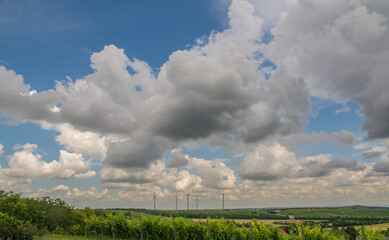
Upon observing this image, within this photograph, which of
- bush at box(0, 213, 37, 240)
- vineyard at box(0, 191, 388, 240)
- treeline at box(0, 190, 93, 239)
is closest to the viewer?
vineyard at box(0, 191, 388, 240)

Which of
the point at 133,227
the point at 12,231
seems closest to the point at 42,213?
the point at 12,231

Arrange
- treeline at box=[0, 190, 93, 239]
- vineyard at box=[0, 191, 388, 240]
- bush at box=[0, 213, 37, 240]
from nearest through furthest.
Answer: vineyard at box=[0, 191, 388, 240], bush at box=[0, 213, 37, 240], treeline at box=[0, 190, 93, 239]

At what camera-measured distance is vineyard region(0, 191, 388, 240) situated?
1565cm

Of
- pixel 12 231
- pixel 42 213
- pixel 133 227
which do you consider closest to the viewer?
pixel 12 231

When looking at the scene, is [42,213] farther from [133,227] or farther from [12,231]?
[133,227]

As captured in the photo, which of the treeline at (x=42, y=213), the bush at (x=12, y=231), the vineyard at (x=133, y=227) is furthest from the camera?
the treeline at (x=42, y=213)

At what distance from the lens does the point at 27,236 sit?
27.3m

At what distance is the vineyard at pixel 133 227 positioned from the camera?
15.6 meters

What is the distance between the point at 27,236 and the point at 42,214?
1404cm

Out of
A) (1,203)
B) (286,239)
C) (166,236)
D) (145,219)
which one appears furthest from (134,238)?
(1,203)

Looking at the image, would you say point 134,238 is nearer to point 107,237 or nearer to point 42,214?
point 107,237

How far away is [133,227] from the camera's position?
2703 cm

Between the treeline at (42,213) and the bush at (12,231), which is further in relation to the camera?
the treeline at (42,213)

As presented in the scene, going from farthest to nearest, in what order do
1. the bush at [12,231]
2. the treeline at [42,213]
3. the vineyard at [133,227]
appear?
the treeline at [42,213]
the bush at [12,231]
the vineyard at [133,227]
